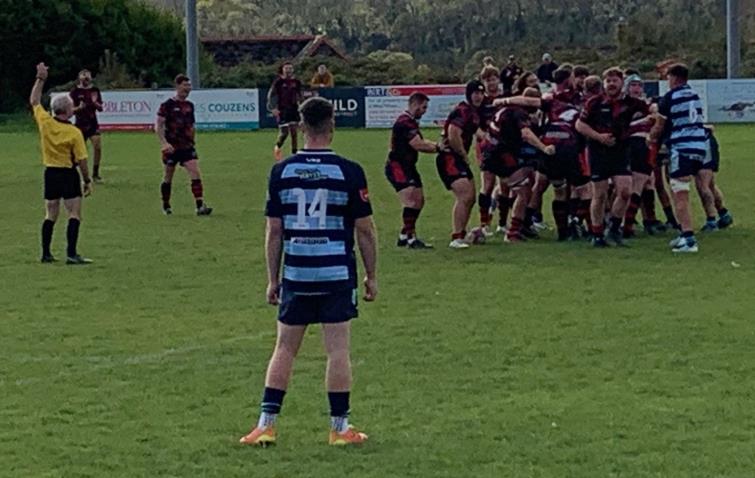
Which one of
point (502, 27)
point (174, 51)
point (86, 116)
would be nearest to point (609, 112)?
point (86, 116)

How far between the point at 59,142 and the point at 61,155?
13cm

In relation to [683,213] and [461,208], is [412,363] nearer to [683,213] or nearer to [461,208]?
[683,213]

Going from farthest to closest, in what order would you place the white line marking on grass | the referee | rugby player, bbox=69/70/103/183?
rugby player, bbox=69/70/103/183 → the referee → the white line marking on grass

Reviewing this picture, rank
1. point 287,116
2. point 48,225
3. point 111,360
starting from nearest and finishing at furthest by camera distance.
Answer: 1. point 111,360
2. point 48,225
3. point 287,116

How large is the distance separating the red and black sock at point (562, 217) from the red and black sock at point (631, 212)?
64 cm

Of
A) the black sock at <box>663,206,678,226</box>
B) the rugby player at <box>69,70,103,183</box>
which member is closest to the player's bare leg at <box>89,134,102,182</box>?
the rugby player at <box>69,70,103,183</box>

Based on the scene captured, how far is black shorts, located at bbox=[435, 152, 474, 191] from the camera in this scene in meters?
16.5

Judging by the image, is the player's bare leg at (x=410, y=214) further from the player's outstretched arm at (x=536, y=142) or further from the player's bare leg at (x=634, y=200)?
the player's bare leg at (x=634, y=200)

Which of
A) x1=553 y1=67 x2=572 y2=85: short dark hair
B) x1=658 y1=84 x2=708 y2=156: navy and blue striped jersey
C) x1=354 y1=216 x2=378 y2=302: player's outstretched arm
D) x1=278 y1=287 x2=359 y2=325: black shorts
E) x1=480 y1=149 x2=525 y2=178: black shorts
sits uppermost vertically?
x1=553 y1=67 x2=572 y2=85: short dark hair

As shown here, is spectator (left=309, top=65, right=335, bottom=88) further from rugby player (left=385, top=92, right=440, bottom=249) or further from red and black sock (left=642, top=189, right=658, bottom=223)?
rugby player (left=385, top=92, right=440, bottom=249)

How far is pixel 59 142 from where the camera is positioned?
15.6 metres

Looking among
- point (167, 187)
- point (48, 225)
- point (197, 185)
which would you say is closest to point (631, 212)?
point (48, 225)

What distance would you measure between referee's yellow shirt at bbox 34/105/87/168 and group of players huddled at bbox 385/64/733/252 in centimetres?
333

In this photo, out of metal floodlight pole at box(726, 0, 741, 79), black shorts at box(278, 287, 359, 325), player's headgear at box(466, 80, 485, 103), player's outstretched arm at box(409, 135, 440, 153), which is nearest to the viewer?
black shorts at box(278, 287, 359, 325)
